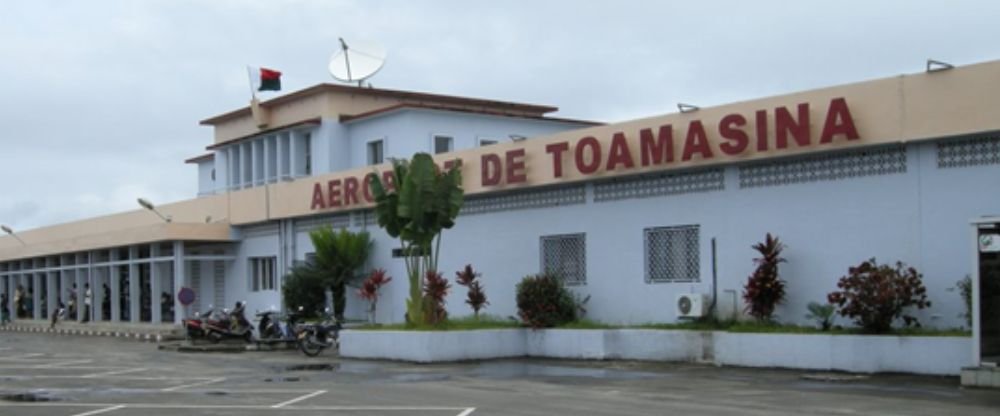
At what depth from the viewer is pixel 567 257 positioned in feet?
83.1

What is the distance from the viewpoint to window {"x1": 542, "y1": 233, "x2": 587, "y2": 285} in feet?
81.8

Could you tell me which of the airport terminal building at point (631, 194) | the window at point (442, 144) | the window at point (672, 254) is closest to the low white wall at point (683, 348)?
the airport terminal building at point (631, 194)

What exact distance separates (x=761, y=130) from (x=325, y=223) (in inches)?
616

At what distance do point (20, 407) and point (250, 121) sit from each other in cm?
2413

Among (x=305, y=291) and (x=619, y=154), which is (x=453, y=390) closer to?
(x=619, y=154)

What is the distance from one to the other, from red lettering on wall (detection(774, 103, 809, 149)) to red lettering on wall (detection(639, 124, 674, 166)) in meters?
2.41

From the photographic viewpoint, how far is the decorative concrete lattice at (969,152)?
57.8 feet

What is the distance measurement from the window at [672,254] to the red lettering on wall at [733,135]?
200cm

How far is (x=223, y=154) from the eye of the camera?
40.8 metres

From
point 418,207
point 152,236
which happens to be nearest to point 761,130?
point 418,207

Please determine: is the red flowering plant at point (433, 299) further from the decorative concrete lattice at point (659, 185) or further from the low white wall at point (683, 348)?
the decorative concrete lattice at point (659, 185)

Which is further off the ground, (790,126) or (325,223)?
(790,126)

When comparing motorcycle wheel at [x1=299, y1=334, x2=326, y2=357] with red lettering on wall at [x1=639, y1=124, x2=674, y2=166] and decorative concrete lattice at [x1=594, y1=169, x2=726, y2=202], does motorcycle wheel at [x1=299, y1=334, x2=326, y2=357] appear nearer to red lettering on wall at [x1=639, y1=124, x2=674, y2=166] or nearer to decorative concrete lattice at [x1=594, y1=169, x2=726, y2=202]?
decorative concrete lattice at [x1=594, y1=169, x2=726, y2=202]

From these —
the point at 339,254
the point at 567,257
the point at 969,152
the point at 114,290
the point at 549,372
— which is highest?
the point at 969,152
